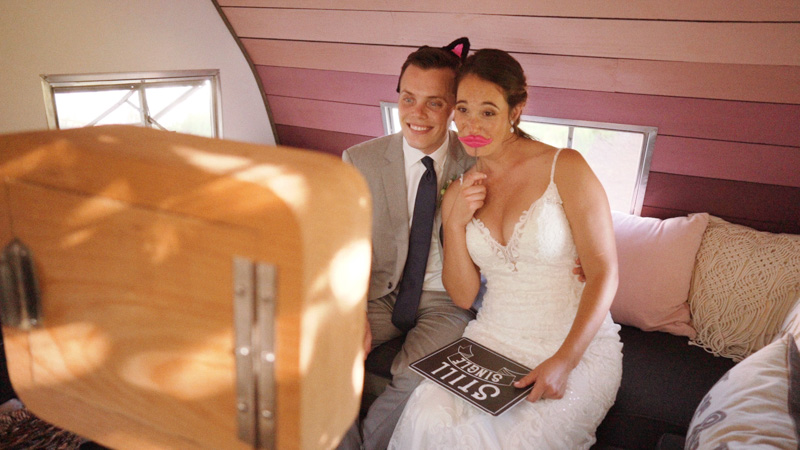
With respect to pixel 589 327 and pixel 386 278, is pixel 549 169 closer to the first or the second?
pixel 589 327

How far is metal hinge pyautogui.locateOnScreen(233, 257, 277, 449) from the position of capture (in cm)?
43

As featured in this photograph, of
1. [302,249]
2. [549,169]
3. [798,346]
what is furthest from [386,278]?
[302,249]

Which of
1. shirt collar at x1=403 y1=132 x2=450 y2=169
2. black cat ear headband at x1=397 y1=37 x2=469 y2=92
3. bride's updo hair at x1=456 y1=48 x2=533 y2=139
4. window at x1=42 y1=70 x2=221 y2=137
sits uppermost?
black cat ear headband at x1=397 y1=37 x2=469 y2=92

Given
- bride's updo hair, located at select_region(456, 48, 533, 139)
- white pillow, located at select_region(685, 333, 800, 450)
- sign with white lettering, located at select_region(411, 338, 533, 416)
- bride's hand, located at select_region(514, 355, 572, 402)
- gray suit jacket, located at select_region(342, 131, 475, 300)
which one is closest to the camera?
white pillow, located at select_region(685, 333, 800, 450)

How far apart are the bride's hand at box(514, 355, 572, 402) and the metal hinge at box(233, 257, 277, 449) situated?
1.02 meters

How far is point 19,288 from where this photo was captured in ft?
1.78

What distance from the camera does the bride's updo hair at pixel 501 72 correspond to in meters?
1.59

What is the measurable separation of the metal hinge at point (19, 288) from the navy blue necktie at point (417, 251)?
1.49 meters

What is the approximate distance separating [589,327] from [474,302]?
22.7 inches

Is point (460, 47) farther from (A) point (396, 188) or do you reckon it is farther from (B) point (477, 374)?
(B) point (477, 374)

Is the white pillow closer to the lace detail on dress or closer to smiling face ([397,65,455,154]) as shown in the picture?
the lace detail on dress

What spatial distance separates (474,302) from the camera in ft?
6.78

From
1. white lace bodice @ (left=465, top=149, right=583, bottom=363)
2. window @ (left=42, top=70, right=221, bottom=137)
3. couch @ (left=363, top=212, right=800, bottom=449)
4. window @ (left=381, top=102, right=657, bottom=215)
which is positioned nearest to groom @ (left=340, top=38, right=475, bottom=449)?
couch @ (left=363, top=212, right=800, bottom=449)

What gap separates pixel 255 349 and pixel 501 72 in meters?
1.34
